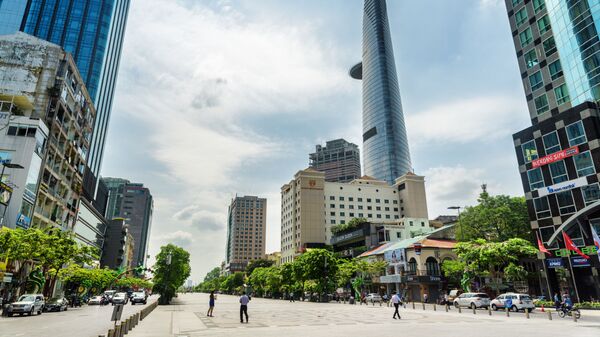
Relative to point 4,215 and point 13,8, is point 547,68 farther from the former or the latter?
point 13,8

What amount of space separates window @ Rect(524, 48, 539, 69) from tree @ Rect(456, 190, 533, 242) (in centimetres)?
2254

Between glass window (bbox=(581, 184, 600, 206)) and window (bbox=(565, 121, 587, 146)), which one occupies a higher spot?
window (bbox=(565, 121, 587, 146))

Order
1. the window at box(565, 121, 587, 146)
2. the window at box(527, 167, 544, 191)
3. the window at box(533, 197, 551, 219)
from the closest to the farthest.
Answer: the window at box(565, 121, 587, 146) → the window at box(533, 197, 551, 219) → the window at box(527, 167, 544, 191)

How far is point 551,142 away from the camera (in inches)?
1818

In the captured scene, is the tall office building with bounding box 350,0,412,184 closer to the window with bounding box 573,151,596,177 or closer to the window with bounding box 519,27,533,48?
the window with bounding box 519,27,533,48

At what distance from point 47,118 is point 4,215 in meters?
15.9

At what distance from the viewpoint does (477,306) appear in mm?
38906

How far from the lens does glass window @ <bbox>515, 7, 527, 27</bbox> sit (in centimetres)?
5475

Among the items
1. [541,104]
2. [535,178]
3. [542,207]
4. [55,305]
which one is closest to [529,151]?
[535,178]

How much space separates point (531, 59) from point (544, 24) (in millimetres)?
4823

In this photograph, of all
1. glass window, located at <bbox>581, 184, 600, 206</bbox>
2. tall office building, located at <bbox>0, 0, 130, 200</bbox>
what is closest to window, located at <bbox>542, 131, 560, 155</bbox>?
glass window, located at <bbox>581, 184, 600, 206</bbox>

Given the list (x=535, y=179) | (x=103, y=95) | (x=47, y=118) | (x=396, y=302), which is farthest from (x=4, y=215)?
(x=103, y=95)

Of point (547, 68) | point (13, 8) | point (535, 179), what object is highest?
point (13, 8)

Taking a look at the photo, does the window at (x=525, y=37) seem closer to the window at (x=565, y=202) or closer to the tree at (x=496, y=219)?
the window at (x=565, y=202)
